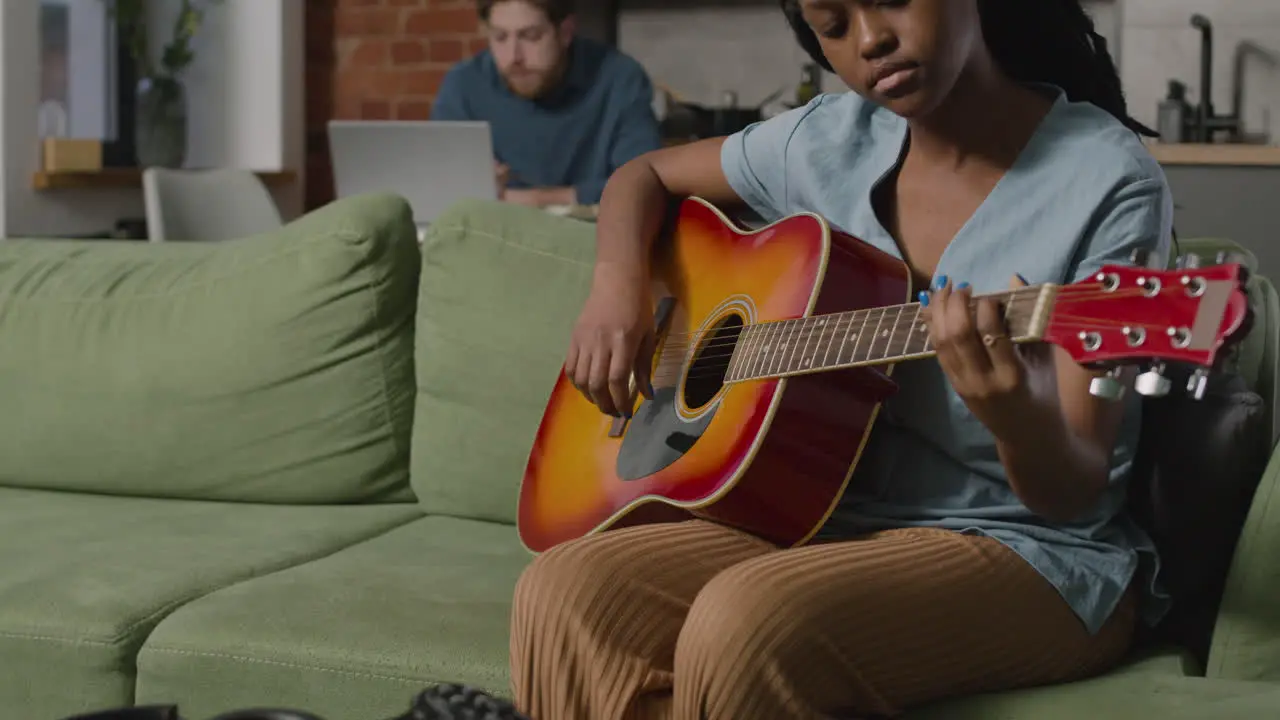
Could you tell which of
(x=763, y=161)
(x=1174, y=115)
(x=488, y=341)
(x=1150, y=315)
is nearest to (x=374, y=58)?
(x=1174, y=115)

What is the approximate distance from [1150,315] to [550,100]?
11.4ft

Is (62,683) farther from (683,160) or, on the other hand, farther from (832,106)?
(832,106)

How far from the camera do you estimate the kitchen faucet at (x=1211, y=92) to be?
411 cm

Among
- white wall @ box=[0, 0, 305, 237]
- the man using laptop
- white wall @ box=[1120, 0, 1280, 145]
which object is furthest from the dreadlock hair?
white wall @ box=[0, 0, 305, 237]

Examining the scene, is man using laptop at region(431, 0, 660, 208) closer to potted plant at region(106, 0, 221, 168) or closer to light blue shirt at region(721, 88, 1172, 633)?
potted plant at region(106, 0, 221, 168)

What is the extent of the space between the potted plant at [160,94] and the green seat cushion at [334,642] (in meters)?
3.31

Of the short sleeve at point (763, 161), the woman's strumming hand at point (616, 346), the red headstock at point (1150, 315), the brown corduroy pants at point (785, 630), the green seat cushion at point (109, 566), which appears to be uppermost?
the short sleeve at point (763, 161)

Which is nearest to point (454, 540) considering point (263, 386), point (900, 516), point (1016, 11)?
point (263, 386)

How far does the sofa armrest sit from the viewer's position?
1.28 metres

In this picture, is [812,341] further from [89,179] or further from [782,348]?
[89,179]

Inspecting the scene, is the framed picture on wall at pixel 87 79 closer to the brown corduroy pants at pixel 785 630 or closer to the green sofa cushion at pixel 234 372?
the green sofa cushion at pixel 234 372

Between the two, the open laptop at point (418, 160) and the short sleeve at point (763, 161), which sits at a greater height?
the short sleeve at point (763, 161)

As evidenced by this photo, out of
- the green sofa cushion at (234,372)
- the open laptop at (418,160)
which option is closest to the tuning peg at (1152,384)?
the green sofa cushion at (234,372)

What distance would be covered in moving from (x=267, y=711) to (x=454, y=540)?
0.97m
